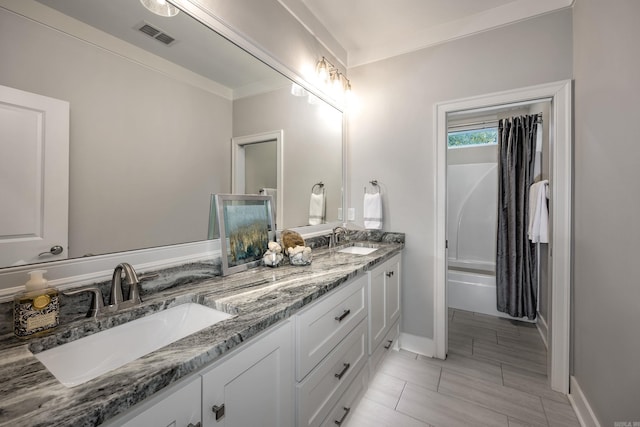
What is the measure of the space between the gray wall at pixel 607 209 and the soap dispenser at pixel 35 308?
2.02m

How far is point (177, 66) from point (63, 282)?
0.96 m

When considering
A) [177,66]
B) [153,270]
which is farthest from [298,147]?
[153,270]

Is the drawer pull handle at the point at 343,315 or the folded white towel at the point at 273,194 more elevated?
the folded white towel at the point at 273,194

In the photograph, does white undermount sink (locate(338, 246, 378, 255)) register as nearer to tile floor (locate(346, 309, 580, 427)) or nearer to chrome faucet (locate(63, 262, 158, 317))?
tile floor (locate(346, 309, 580, 427))

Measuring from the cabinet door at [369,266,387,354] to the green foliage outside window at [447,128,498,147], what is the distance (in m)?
2.71

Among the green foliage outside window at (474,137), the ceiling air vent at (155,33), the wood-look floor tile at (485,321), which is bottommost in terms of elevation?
the wood-look floor tile at (485,321)

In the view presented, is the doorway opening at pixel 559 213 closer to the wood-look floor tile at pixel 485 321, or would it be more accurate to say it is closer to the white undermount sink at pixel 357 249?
the wood-look floor tile at pixel 485 321

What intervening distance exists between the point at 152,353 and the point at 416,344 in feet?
7.16

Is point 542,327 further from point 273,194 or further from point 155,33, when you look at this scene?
point 155,33

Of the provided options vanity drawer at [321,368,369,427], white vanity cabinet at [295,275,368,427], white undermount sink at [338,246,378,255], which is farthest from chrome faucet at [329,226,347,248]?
vanity drawer at [321,368,369,427]

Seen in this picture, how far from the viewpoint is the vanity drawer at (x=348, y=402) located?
129 cm

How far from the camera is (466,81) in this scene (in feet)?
6.91

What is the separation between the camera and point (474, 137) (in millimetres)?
3623

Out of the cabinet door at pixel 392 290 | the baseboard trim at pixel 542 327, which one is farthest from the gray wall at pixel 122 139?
the baseboard trim at pixel 542 327
